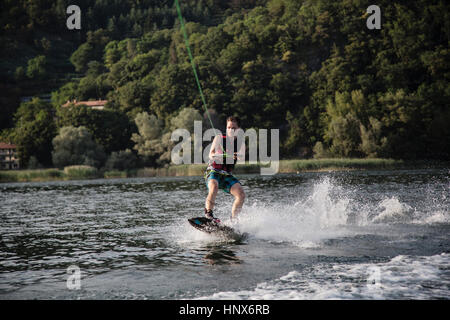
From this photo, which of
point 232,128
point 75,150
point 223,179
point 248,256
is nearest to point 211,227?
A: point 223,179

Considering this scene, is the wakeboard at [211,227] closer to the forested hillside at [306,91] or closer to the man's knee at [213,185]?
the man's knee at [213,185]

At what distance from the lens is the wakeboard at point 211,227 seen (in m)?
11.9

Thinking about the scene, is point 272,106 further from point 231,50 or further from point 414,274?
point 414,274

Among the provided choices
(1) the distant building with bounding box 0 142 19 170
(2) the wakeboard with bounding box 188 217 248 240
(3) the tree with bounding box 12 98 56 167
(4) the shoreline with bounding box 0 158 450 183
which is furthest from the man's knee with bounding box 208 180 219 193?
(1) the distant building with bounding box 0 142 19 170

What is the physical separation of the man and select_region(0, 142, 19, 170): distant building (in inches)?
3110

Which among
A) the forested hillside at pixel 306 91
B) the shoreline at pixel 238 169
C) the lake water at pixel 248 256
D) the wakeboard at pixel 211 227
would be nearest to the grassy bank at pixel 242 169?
the shoreline at pixel 238 169

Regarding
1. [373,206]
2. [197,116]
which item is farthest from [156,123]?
[373,206]

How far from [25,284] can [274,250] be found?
477cm

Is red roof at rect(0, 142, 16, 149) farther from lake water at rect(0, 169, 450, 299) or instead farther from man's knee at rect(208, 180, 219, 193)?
man's knee at rect(208, 180, 219, 193)

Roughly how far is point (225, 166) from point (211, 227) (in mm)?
1578

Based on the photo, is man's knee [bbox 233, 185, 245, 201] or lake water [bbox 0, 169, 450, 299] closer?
lake water [bbox 0, 169, 450, 299]

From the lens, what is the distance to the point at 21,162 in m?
78.5

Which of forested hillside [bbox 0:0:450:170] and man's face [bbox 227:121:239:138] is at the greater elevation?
forested hillside [bbox 0:0:450:170]

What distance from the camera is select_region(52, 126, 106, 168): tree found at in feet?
227
